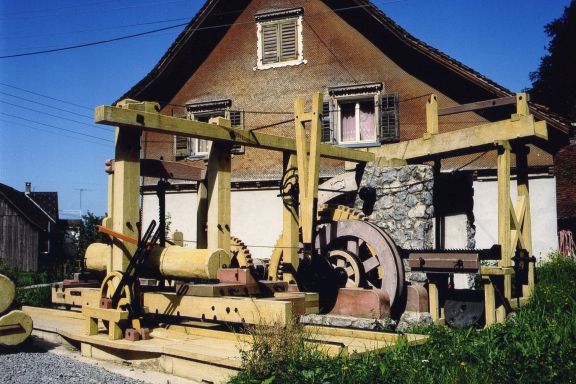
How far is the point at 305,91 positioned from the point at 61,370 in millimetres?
Result: 11695

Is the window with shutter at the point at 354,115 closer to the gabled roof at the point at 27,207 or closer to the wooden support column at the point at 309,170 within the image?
the wooden support column at the point at 309,170

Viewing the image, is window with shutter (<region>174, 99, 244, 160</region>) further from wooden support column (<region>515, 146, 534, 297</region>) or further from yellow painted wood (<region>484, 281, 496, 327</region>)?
yellow painted wood (<region>484, 281, 496, 327</region>)

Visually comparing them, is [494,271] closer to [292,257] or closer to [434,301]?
[434,301]

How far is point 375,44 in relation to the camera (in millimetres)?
16078

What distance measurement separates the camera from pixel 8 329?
7.56m

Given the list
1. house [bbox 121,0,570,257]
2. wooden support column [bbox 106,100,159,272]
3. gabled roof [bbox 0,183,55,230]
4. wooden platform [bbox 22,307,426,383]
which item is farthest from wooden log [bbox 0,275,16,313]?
gabled roof [bbox 0,183,55,230]

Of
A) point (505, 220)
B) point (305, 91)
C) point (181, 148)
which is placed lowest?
point (505, 220)

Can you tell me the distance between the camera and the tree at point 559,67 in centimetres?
3116

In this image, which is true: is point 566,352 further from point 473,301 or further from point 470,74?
point 470,74

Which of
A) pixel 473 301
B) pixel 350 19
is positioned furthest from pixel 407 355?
pixel 350 19

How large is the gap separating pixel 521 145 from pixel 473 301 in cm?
236

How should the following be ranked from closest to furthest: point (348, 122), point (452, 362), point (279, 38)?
1. point (452, 362)
2. point (348, 122)
3. point (279, 38)

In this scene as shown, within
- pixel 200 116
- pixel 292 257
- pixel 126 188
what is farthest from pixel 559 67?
pixel 126 188

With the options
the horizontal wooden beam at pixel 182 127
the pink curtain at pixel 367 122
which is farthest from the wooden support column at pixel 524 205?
the pink curtain at pixel 367 122
